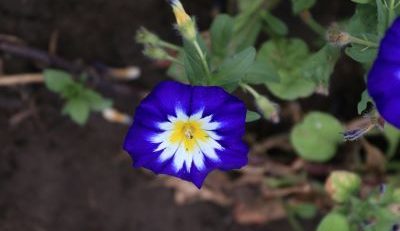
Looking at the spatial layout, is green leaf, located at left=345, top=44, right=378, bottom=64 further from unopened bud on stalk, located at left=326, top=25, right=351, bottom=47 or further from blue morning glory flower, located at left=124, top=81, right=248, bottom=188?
blue morning glory flower, located at left=124, top=81, right=248, bottom=188

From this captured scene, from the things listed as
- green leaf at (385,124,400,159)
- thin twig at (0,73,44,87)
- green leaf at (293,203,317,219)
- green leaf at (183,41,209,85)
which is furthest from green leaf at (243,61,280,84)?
thin twig at (0,73,44,87)

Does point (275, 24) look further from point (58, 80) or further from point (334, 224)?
point (58, 80)

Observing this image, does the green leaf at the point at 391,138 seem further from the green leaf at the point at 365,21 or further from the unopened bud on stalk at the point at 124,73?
the unopened bud on stalk at the point at 124,73

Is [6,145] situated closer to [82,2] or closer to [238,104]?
[82,2]

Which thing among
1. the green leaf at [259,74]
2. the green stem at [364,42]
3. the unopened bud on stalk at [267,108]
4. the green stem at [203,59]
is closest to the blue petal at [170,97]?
the green stem at [203,59]

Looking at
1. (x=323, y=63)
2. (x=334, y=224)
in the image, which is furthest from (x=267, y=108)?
(x=334, y=224)

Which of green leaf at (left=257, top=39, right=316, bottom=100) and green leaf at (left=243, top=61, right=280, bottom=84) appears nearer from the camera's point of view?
green leaf at (left=243, top=61, right=280, bottom=84)

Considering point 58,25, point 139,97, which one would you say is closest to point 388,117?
point 139,97
